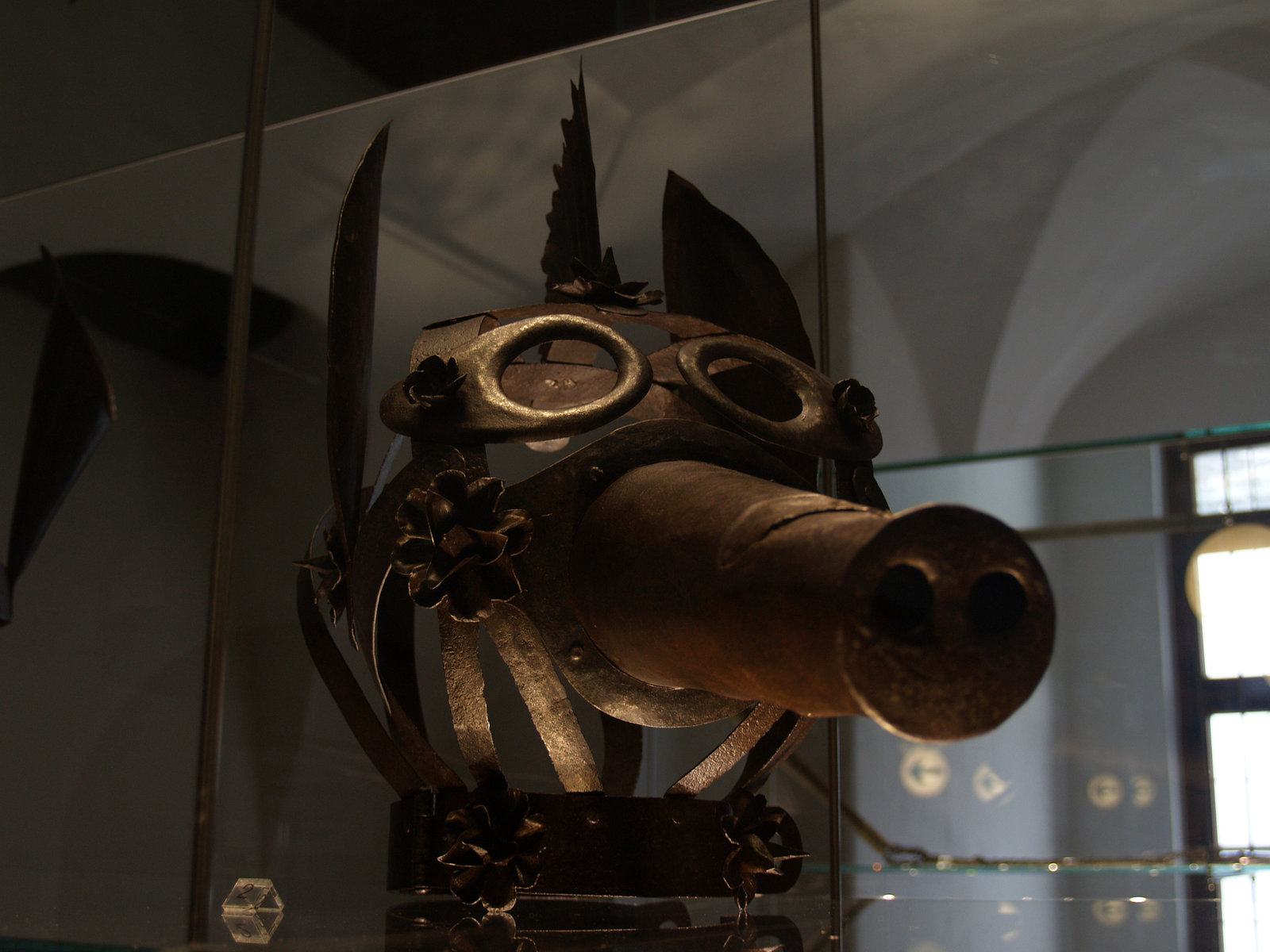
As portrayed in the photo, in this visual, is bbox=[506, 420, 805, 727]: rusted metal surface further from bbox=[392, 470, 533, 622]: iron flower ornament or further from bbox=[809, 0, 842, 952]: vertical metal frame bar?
bbox=[809, 0, 842, 952]: vertical metal frame bar

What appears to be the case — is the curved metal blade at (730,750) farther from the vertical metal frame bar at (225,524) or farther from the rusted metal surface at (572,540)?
the vertical metal frame bar at (225,524)

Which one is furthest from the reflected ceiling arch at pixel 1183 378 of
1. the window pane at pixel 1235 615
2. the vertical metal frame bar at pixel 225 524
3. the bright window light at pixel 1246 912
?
the vertical metal frame bar at pixel 225 524

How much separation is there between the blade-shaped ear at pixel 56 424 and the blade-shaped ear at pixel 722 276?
1.58ft

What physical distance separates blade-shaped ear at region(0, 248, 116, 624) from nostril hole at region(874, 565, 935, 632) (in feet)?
2.49

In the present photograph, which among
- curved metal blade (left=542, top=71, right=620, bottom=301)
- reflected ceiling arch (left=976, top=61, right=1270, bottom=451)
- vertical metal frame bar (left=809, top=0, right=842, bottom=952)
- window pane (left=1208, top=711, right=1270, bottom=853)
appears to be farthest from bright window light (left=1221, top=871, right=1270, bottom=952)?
curved metal blade (left=542, top=71, right=620, bottom=301)

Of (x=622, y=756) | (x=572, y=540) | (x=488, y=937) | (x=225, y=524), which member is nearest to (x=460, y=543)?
(x=572, y=540)

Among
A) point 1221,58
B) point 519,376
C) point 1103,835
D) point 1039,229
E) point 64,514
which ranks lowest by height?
point 1103,835

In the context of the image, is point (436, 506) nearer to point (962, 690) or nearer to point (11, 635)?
point (962, 690)

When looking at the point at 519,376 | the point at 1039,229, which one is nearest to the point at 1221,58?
the point at 1039,229

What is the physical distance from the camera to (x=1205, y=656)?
137 cm

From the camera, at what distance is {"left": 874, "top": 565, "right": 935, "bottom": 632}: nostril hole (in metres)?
0.42

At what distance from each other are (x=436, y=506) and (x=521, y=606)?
9 cm

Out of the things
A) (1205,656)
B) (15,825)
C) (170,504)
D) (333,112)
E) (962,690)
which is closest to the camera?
(962,690)

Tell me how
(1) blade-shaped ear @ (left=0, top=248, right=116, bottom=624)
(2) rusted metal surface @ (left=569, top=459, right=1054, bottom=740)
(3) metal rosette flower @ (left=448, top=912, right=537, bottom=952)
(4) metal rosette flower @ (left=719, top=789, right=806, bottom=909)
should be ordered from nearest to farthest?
(2) rusted metal surface @ (left=569, top=459, right=1054, bottom=740)
(3) metal rosette flower @ (left=448, top=912, right=537, bottom=952)
(4) metal rosette flower @ (left=719, top=789, right=806, bottom=909)
(1) blade-shaped ear @ (left=0, top=248, right=116, bottom=624)
